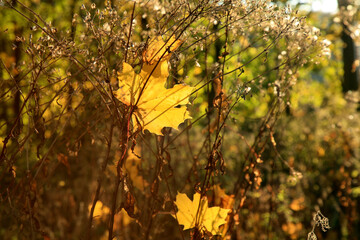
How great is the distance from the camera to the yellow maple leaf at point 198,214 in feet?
3.54

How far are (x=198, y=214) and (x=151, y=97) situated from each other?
372 millimetres

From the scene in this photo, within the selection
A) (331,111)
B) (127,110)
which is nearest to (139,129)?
(127,110)

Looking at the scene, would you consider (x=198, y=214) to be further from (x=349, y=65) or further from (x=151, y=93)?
(x=349, y=65)

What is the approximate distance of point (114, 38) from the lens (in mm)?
1003

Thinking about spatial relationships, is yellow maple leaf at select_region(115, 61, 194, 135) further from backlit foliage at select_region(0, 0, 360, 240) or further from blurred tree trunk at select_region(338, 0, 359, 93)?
blurred tree trunk at select_region(338, 0, 359, 93)

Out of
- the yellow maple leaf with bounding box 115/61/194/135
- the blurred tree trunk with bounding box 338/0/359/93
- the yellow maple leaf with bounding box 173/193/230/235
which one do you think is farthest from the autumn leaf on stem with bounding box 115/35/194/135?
the blurred tree trunk with bounding box 338/0/359/93

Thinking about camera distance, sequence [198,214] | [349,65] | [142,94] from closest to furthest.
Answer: [142,94]
[198,214]
[349,65]

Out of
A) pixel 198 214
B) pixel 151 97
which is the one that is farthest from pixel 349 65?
pixel 151 97

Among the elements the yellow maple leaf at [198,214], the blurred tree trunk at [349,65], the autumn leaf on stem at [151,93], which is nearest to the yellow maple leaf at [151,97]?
the autumn leaf on stem at [151,93]

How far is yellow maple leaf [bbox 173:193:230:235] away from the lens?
108 cm

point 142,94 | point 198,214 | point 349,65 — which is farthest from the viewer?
point 349,65

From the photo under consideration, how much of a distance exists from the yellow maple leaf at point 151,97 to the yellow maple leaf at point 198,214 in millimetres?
225

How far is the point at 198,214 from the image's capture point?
1104 millimetres

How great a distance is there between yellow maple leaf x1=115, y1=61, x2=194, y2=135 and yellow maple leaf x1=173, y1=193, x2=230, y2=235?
22cm
